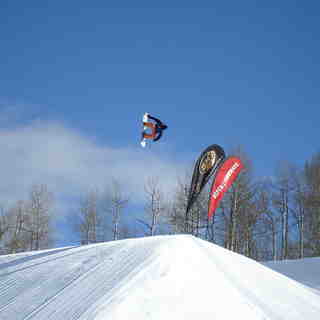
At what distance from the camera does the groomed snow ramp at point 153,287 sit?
789 cm

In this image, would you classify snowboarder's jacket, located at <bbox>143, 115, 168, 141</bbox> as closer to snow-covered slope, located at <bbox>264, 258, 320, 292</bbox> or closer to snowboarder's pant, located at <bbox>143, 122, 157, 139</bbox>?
snowboarder's pant, located at <bbox>143, 122, 157, 139</bbox>

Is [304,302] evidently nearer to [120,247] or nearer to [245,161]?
[120,247]

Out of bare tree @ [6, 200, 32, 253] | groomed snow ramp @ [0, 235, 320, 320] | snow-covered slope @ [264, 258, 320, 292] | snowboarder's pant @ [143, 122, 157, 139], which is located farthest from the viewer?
bare tree @ [6, 200, 32, 253]

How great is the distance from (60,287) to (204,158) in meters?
8.66

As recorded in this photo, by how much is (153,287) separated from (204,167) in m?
8.78

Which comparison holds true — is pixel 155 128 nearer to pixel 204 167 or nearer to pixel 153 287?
pixel 204 167

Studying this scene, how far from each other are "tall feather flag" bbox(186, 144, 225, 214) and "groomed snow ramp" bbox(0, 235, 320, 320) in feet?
15.9

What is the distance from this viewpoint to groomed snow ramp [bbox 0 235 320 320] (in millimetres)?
7887

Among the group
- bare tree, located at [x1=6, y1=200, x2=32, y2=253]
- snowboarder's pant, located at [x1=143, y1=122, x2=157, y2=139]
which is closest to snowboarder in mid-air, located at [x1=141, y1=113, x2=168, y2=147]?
snowboarder's pant, located at [x1=143, y1=122, x2=157, y2=139]

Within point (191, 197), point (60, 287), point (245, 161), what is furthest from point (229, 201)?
point (60, 287)

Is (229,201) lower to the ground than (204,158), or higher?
lower

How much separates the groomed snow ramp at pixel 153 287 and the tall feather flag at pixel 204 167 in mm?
4852

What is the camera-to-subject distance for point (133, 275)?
8.95m

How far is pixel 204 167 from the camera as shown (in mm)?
16734
